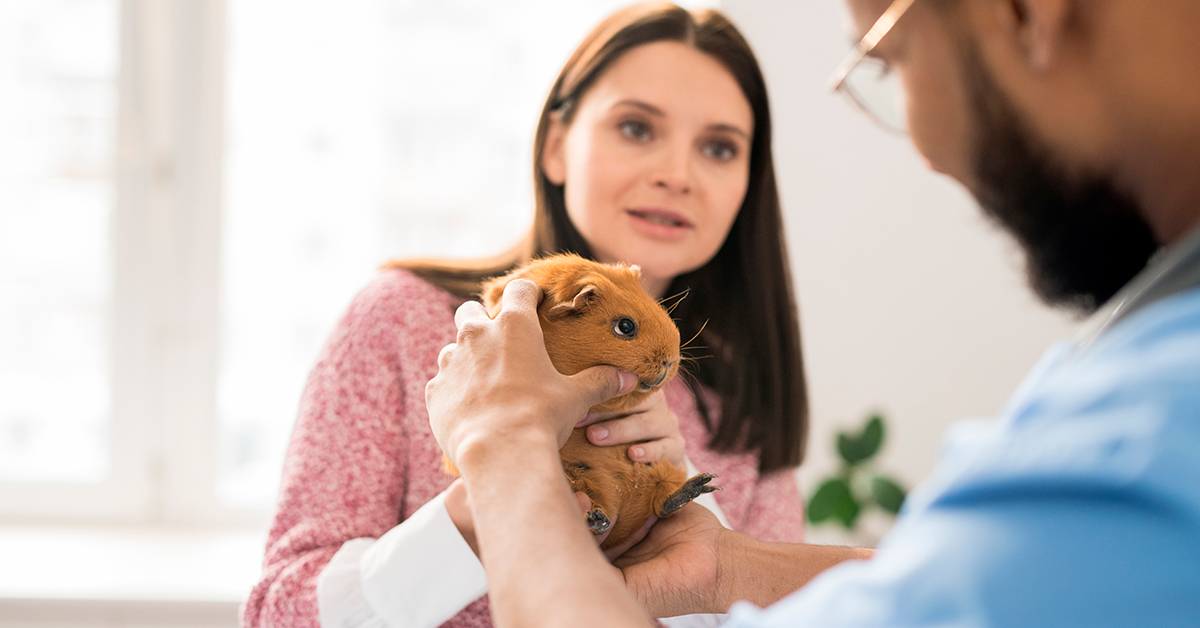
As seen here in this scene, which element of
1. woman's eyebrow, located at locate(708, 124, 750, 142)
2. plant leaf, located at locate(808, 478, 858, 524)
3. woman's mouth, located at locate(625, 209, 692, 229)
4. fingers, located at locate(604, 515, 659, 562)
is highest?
woman's eyebrow, located at locate(708, 124, 750, 142)

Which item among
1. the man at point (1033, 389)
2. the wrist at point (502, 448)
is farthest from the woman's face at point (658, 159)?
the wrist at point (502, 448)

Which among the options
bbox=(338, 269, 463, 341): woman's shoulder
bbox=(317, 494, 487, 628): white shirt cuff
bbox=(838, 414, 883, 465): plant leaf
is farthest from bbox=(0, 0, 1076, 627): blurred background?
bbox=(317, 494, 487, 628): white shirt cuff

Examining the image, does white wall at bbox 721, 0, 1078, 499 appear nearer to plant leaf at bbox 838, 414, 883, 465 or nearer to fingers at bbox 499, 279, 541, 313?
plant leaf at bbox 838, 414, 883, 465

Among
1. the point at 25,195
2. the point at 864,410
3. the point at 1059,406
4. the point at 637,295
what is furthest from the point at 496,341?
the point at 25,195

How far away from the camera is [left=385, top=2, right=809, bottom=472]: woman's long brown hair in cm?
127

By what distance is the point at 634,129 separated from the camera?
1231 millimetres

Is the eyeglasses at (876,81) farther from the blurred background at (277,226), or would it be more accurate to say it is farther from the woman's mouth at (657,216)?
the blurred background at (277,226)

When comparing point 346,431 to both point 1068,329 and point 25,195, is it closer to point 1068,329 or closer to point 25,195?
point 25,195

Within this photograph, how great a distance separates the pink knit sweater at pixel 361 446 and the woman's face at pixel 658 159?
0.27 metres

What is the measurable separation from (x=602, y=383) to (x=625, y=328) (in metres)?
0.08

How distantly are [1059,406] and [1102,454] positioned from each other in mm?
40

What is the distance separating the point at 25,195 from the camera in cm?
235

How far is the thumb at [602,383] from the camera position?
72 cm

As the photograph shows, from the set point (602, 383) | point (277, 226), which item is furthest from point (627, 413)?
point (277, 226)
